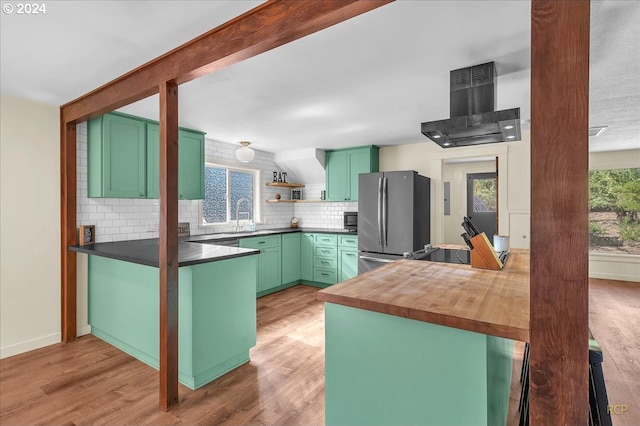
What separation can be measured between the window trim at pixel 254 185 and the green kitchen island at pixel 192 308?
157 centimetres

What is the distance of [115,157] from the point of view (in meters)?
3.28

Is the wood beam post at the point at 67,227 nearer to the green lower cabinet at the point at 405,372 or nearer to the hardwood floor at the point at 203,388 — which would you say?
the hardwood floor at the point at 203,388

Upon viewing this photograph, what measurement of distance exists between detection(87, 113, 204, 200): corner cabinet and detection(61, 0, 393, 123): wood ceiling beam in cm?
73

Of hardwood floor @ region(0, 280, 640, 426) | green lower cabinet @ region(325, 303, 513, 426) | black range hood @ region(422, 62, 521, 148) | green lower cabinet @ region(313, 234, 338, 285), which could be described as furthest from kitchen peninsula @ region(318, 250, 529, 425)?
green lower cabinet @ region(313, 234, 338, 285)

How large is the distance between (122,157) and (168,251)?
6.08 feet

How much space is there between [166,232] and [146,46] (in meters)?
1.19

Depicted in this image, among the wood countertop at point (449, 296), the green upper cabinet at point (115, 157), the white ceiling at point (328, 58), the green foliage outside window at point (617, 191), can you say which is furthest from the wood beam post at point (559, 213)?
the green foliage outside window at point (617, 191)

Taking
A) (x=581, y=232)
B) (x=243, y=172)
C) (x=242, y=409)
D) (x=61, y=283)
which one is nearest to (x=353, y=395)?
(x=242, y=409)

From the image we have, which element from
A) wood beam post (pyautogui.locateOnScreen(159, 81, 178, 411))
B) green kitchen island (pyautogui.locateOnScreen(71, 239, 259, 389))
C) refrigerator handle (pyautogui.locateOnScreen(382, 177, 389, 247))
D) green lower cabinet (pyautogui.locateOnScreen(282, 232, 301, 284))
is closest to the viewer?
wood beam post (pyautogui.locateOnScreen(159, 81, 178, 411))

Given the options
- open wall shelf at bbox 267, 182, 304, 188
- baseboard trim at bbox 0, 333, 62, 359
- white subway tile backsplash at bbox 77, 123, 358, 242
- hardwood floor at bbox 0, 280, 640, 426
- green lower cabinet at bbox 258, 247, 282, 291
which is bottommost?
hardwood floor at bbox 0, 280, 640, 426

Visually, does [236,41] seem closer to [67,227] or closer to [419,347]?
[419,347]

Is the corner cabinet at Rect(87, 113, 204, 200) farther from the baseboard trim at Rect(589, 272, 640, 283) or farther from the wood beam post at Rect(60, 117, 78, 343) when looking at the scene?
the baseboard trim at Rect(589, 272, 640, 283)

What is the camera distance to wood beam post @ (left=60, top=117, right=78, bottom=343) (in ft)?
10.2

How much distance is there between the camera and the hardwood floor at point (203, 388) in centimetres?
197
